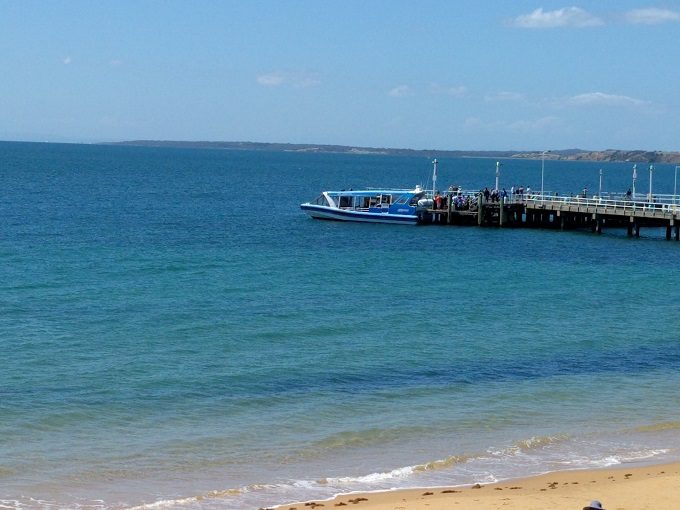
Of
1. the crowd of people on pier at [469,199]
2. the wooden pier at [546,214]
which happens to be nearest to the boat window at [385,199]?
the wooden pier at [546,214]

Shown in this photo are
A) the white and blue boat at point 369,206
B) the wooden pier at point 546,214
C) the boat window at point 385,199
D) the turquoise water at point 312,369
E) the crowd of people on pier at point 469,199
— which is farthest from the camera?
the boat window at point 385,199

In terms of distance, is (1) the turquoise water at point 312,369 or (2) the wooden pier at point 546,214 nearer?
(1) the turquoise water at point 312,369

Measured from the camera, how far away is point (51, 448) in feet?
60.2

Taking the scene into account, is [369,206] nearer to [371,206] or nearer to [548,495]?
[371,206]

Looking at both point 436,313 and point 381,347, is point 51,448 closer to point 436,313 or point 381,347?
point 381,347

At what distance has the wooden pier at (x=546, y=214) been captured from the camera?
60719 mm

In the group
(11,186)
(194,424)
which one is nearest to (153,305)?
(194,424)

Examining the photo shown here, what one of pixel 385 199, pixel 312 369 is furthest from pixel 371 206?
pixel 312 369

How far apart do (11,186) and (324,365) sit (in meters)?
81.3

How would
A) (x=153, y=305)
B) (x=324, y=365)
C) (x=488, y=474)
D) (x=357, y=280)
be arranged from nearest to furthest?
(x=488, y=474), (x=324, y=365), (x=153, y=305), (x=357, y=280)

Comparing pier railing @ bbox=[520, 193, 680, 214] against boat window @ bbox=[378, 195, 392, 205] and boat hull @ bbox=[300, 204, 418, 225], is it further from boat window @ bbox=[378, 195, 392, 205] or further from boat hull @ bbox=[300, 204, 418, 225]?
boat window @ bbox=[378, 195, 392, 205]

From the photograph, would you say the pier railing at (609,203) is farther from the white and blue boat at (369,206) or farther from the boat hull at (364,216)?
the boat hull at (364,216)

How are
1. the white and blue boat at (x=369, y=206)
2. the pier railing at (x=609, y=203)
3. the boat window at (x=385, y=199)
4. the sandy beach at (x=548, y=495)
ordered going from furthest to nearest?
the boat window at (x=385, y=199) → the white and blue boat at (x=369, y=206) → the pier railing at (x=609, y=203) → the sandy beach at (x=548, y=495)

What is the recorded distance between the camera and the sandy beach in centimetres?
1482
